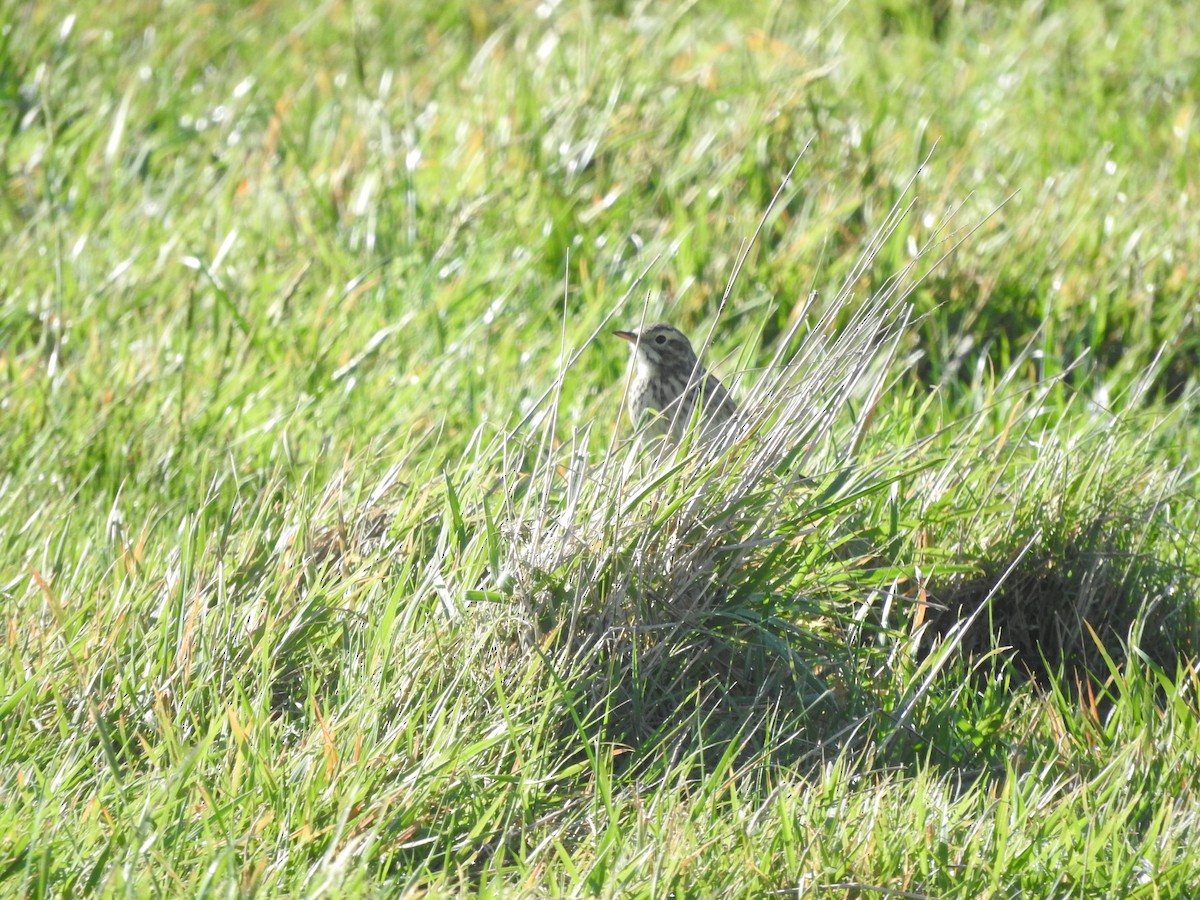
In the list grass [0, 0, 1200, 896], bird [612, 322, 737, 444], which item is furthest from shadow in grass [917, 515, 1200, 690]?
bird [612, 322, 737, 444]

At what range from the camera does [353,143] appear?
19.7ft

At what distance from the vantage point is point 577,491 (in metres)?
3.29

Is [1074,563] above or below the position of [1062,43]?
below

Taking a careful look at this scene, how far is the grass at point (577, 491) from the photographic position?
285 centimetres

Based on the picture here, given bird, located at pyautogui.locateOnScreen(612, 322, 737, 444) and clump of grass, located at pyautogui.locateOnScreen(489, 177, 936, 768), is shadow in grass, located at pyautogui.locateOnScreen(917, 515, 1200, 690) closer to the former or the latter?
clump of grass, located at pyautogui.locateOnScreen(489, 177, 936, 768)

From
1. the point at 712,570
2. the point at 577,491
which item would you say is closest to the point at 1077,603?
the point at 712,570

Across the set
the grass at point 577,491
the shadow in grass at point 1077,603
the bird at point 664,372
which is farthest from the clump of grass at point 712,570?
the bird at point 664,372

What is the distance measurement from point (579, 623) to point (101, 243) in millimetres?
2881

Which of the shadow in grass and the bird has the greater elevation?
the bird

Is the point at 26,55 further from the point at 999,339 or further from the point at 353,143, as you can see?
the point at 999,339

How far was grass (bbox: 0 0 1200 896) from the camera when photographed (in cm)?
285

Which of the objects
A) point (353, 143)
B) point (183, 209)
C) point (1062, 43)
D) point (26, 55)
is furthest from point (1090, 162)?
point (26, 55)

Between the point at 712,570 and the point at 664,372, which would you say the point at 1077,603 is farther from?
the point at 664,372

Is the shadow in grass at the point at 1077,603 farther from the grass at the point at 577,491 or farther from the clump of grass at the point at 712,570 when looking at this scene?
the clump of grass at the point at 712,570
